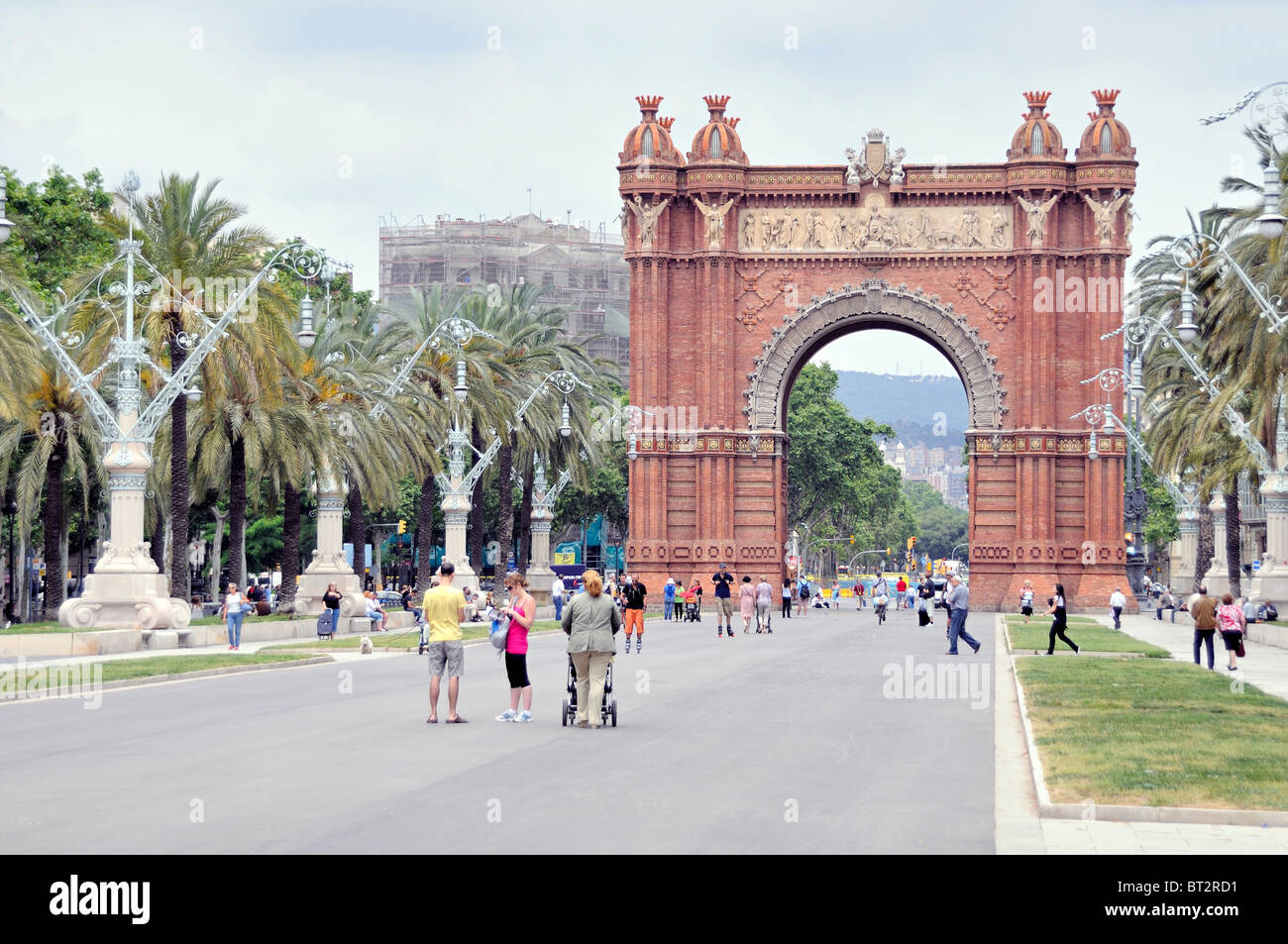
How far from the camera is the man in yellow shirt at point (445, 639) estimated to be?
18234mm

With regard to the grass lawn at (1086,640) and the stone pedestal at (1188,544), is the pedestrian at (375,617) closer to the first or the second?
the grass lawn at (1086,640)

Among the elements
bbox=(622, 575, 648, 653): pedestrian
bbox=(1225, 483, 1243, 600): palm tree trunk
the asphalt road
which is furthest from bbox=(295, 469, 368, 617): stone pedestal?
bbox=(1225, 483, 1243, 600): palm tree trunk

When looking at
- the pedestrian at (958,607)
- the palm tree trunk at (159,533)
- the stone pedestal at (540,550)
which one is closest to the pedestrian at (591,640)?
the pedestrian at (958,607)

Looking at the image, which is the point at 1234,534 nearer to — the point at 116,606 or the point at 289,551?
the point at 289,551

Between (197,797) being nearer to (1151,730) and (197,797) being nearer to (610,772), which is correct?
(610,772)

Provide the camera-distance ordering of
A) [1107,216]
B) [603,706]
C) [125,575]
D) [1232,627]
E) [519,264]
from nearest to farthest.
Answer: [603,706]
[1232,627]
[125,575]
[1107,216]
[519,264]

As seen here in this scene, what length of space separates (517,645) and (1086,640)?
23354mm

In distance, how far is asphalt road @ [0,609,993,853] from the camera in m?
10.7

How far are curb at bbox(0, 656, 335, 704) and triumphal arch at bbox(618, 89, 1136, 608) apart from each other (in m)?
34.3

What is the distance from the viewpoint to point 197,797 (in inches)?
481

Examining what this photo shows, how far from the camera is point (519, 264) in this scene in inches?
4710

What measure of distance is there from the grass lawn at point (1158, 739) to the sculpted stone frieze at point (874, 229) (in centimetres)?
4011

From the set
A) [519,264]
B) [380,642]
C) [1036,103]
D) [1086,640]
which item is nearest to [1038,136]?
[1036,103]
